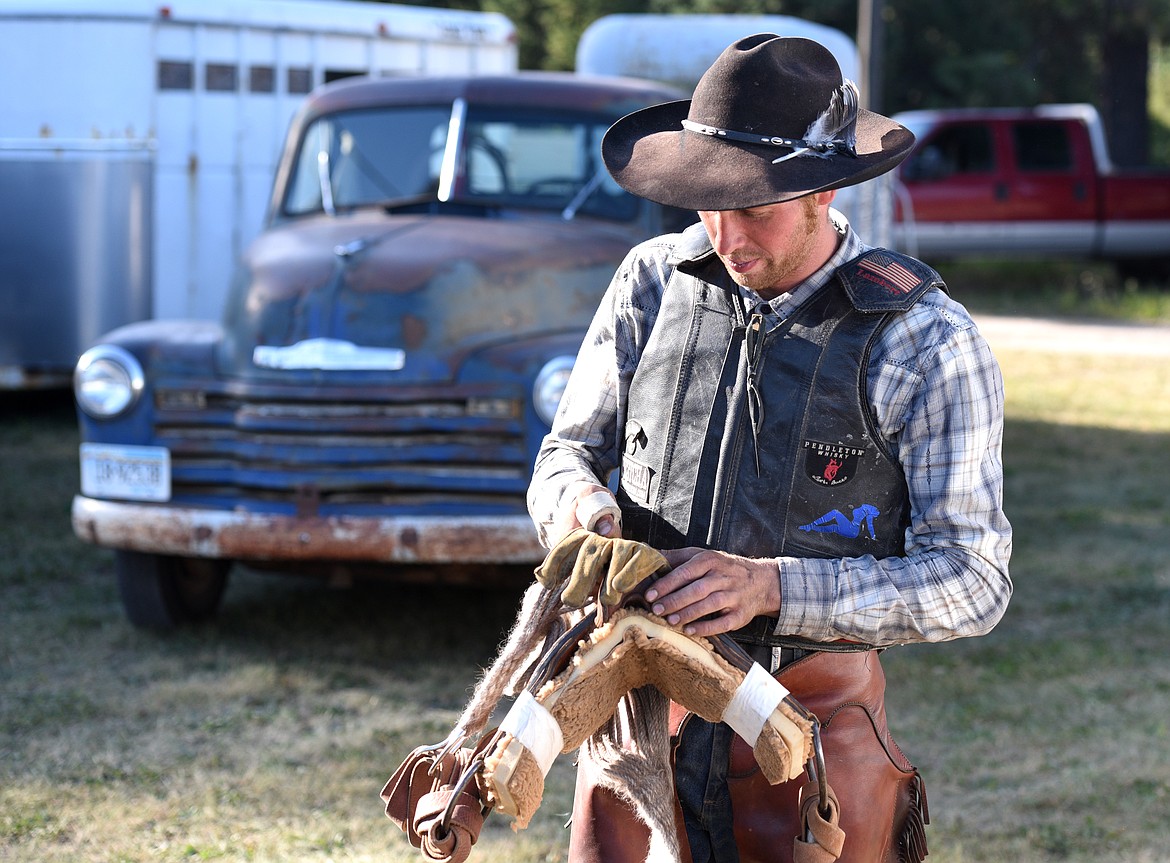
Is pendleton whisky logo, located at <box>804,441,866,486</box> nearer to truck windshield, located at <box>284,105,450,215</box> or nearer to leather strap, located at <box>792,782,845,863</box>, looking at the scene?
leather strap, located at <box>792,782,845,863</box>

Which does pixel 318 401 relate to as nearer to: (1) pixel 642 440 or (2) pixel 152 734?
(2) pixel 152 734

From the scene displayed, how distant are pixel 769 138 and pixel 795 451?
0.45 m

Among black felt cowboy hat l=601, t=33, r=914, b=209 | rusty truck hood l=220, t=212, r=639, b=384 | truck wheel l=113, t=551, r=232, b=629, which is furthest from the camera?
truck wheel l=113, t=551, r=232, b=629

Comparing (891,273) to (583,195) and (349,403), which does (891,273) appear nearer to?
(349,403)

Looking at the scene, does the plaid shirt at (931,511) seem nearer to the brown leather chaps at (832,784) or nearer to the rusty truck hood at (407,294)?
the brown leather chaps at (832,784)

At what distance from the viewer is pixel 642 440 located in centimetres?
218

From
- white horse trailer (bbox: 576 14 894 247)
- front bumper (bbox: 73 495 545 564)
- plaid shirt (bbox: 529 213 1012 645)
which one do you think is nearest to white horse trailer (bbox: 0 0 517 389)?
white horse trailer (bbox: 576 14 894 247)

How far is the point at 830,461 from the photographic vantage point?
2027mm

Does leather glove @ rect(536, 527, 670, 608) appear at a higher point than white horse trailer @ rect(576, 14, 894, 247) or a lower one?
lower

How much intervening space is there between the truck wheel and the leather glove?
365 cm

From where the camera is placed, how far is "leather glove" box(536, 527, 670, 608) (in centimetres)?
183

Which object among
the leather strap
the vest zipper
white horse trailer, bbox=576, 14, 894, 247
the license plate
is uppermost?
white horse trailer, bbox=576, 14, 894, 247

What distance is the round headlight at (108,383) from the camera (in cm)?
489

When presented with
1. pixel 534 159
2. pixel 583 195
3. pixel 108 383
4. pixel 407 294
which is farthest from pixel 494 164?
pixel 108 383
